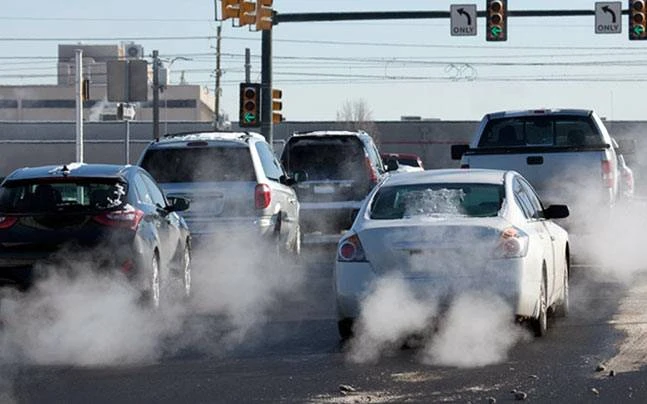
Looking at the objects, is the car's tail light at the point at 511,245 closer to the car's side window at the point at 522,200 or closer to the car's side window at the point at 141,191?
the car's side window at the point at 522,200

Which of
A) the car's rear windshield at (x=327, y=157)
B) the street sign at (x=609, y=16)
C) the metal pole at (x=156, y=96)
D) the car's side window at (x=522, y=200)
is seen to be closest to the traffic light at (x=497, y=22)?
Answer: the street sign at (x=609, y=16)

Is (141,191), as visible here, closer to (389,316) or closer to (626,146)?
(389,316)

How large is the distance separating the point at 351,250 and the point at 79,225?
286 cm

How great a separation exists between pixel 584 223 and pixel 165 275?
742 centimetres

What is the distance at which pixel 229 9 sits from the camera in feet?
107

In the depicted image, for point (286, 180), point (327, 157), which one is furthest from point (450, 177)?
point (327, 157)

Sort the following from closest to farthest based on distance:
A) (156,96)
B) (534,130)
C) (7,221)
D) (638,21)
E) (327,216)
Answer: (7,221)
(534,130)
(327,216)
(638,21)
(156,96)

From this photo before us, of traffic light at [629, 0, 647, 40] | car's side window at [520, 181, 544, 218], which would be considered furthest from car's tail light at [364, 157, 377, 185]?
traffic light at [629, 0, 647, 40]

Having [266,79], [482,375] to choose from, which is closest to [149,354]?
[482,375]

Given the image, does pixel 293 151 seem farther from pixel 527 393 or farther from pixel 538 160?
pixel 527 393

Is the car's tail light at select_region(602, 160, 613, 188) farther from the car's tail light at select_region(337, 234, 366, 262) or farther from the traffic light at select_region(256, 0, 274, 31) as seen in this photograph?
the traffic light at select_region(256, 0, 274, 31)

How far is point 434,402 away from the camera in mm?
10336

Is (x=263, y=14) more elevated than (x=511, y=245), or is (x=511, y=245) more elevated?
(x=263, y=14)

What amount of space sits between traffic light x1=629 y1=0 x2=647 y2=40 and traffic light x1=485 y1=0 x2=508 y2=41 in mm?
2996
